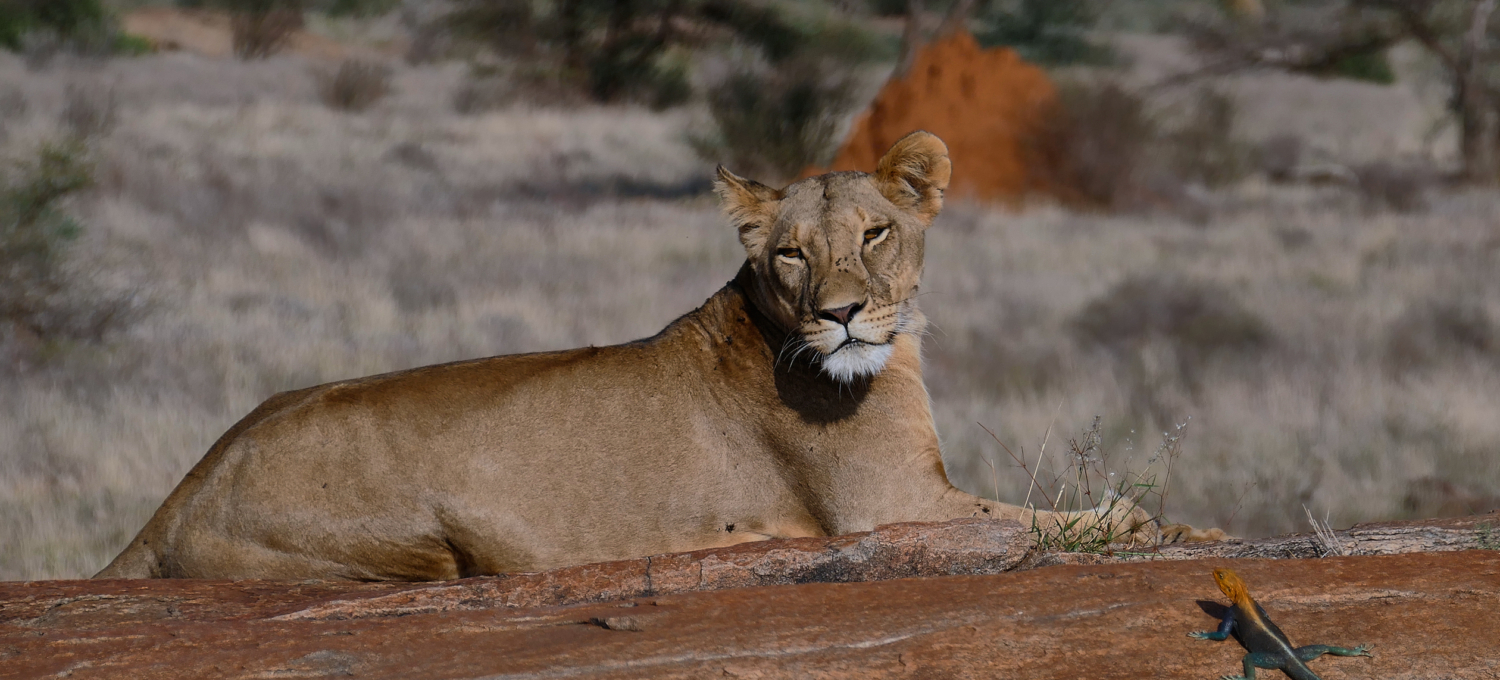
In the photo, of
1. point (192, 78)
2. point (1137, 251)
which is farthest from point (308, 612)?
point (192, 78)

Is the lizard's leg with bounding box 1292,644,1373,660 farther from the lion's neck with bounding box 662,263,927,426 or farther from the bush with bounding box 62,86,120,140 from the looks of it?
the bush with bounding box 62,86,120,140

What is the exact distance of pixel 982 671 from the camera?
325cm

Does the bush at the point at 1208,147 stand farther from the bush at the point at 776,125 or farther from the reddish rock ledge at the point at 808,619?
the reddish rock ledge at the point at 808,619

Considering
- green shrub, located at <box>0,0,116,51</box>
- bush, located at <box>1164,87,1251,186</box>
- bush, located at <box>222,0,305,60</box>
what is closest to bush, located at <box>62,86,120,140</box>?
green shrub, located at <box>0,0,116,51</box>

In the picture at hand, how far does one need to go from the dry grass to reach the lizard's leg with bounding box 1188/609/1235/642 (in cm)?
434

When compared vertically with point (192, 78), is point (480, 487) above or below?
below

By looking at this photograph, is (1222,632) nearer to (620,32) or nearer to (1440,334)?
(1440,334)

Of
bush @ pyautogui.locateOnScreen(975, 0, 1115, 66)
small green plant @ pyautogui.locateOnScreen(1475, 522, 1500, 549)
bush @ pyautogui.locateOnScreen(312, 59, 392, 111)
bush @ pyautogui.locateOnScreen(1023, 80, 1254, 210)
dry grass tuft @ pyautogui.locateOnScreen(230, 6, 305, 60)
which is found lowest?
small green plant @ pyautogui.locateOnScreen(1475, 522, 1500, 549)

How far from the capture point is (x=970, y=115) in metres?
19.7

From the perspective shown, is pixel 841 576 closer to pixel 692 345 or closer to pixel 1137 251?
pixel 692 345

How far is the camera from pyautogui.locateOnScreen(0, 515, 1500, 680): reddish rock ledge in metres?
3.29

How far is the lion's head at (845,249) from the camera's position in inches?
186

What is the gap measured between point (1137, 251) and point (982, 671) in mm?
14400

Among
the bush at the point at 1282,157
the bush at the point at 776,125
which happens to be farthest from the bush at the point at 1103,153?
the bush at the point at 776,125
